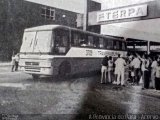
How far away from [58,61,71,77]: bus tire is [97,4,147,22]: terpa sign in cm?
54

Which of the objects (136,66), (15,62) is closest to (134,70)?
(136,66)

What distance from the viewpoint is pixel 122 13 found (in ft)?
7.34

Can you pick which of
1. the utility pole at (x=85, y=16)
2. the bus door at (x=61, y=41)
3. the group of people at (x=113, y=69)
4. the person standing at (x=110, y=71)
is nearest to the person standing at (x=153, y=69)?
the group of people at (x=113, y=69)

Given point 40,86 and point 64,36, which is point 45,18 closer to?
point 64,36

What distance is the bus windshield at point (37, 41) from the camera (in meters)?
2.02

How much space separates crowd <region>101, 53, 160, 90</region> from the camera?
7.18 feet

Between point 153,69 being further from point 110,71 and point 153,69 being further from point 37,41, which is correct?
point 37,41

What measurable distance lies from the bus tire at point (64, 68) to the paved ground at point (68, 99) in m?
0.06

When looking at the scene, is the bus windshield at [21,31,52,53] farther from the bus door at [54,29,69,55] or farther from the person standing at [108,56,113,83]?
the person standing at [108,56,113,83]

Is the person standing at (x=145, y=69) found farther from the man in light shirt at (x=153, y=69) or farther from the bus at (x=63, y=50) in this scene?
the bus at (x=63, y=50)

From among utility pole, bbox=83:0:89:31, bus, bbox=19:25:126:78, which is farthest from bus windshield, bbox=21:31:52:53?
utility pole, bbox=83:0:89:31

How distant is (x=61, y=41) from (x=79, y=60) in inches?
9.5

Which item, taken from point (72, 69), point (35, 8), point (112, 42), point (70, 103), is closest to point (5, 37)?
point (35, 8)

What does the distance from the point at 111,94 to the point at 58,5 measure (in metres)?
0.92
